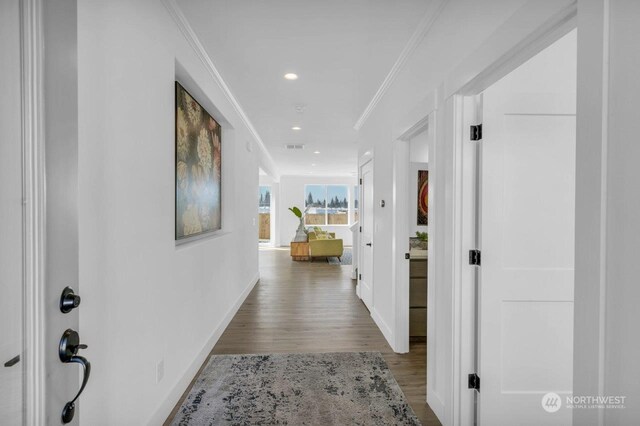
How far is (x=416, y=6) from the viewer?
1.94 m

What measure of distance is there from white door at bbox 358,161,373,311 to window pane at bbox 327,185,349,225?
6520mm

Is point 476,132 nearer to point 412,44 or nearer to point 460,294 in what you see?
point 460,294

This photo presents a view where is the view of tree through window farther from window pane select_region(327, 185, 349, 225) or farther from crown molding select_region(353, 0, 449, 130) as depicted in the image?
crown molding select_region(353, 0, 449, 130)

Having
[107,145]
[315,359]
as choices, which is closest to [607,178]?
[107,145]

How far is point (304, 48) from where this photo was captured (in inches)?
96.9

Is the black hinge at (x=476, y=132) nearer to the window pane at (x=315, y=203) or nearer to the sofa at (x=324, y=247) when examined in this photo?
the sofa at (x=324, y=247)

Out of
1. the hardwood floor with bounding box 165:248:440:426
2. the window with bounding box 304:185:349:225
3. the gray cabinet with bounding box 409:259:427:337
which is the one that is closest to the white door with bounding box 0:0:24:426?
the hardwood floor with bounding box 165:248:440:426

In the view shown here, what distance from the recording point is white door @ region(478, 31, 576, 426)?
1.68 m

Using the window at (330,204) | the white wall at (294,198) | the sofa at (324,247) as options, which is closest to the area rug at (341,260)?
the sofa at (324,247)

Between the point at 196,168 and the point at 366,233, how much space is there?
2714 mm

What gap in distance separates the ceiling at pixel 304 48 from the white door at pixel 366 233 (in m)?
0.87

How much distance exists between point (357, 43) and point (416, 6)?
0.54m

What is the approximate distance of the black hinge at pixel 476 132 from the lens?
1699 millimetres

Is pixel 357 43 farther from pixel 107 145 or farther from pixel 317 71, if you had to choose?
pixel 107 145
